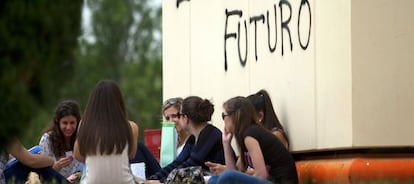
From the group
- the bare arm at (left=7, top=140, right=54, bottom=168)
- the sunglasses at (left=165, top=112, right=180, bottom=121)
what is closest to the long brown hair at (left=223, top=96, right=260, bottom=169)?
the bare arm at (left=7, top=140, right=54, bottom=168)

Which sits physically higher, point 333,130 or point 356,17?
point 356,17

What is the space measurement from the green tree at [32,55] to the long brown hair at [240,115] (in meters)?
6.03

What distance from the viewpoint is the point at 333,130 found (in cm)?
1236

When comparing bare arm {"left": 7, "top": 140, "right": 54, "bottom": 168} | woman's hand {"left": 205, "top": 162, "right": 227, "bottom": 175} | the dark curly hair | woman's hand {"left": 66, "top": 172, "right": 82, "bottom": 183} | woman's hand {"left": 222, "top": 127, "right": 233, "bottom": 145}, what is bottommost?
woman's hand {"left": 66, "top": 172, "right": 82, "bottom": 183}

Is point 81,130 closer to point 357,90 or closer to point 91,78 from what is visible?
point 357,90

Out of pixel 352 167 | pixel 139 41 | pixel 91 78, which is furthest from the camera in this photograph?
pixel 139 41

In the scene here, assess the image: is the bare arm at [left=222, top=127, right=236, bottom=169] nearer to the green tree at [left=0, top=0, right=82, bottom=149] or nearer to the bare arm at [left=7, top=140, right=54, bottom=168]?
the bare arm at [left=7, top=140, right=54, bottom=168]

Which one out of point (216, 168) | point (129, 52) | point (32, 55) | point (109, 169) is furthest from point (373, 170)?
point (129, 52)

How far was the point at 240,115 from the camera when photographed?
41.3ft

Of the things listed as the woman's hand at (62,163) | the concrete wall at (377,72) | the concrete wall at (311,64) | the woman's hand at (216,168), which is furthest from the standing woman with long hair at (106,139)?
the concrete wall at (377,72)

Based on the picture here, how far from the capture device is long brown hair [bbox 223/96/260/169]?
12.6 meters

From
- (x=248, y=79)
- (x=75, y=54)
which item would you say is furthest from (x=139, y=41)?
(x=75, y=54)

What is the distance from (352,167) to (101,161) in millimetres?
2185

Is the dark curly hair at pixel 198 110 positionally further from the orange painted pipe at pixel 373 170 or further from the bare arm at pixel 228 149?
the orange painted pipe at pixel 373 170
